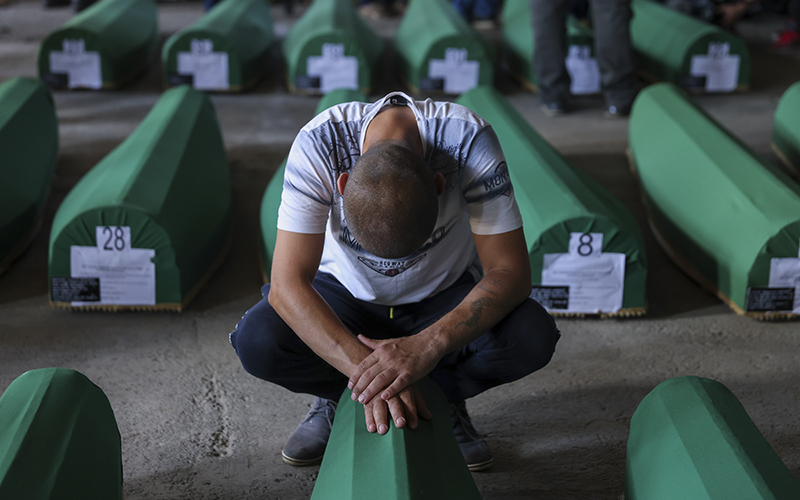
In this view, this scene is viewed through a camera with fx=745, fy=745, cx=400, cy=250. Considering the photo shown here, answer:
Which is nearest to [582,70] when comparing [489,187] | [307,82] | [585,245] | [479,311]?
[307,82]

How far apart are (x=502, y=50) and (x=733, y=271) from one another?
3.17m

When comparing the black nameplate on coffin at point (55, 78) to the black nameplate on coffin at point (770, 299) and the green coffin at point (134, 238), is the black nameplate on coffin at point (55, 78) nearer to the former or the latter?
the green coffin at point (134, 238)

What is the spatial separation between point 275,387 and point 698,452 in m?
1.02

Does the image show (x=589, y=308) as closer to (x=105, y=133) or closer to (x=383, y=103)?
(x=383, y=103)

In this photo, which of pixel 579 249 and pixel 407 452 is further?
pixel 579 249

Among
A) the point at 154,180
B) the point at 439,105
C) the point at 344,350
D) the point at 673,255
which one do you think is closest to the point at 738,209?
the point at 673,255

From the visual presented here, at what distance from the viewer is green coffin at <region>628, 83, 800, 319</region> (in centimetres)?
200

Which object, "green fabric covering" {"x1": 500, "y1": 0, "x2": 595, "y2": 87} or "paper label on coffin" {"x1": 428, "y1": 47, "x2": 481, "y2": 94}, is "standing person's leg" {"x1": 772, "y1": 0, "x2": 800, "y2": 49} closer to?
"green fabric covering" {"x1": 500, "y1": 0, "x2": 595, "y2": 87}

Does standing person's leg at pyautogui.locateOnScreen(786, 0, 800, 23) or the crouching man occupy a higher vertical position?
standing person's leg at pyautogui.locateOnScreen(786, 0, 800, 23)

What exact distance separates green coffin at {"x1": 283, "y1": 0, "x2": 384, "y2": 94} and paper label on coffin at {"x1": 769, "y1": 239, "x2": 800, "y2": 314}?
240cm

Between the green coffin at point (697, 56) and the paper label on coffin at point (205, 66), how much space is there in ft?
7.80

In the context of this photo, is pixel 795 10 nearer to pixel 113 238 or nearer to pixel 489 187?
pixel 489 187

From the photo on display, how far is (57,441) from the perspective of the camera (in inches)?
44.2

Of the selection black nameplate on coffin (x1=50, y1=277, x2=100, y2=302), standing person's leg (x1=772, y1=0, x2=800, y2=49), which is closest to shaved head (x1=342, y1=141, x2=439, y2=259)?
black nameplate on coffin (x1=50, y1=277, x2=100, y2=302)
